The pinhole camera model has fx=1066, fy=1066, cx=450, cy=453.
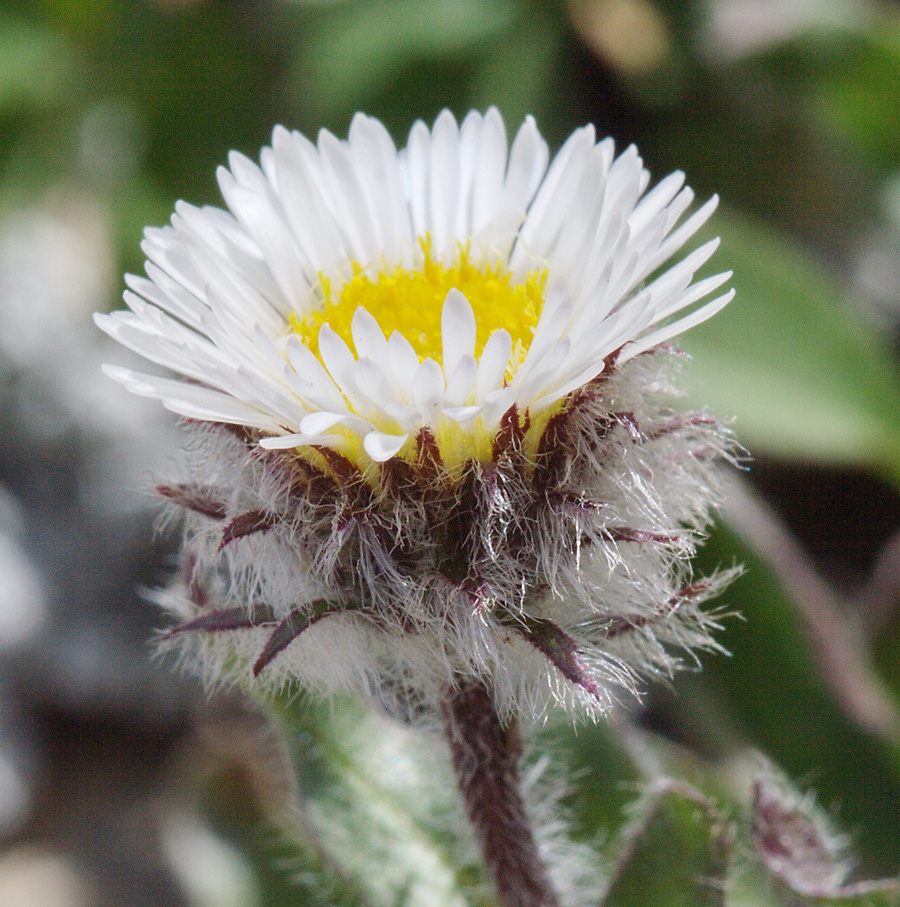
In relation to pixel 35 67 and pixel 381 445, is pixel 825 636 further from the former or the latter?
pixel 35 67

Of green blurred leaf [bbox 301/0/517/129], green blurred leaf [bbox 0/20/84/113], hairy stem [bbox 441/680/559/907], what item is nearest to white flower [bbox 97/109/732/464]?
hairy stem [bbox 441/680/559/907]

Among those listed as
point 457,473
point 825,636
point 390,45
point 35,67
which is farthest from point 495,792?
point 35,67

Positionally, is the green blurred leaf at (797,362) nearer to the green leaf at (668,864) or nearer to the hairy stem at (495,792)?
the green leaf at (668,864)

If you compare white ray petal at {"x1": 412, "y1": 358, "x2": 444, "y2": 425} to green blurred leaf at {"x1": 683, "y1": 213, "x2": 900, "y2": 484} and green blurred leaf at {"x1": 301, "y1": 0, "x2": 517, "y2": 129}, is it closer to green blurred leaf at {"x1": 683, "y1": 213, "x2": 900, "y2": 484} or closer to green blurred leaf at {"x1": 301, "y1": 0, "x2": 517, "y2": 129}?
green blurred leaf at {"x1": 683, "y1": 213, "x2": 900, "y2": 484}

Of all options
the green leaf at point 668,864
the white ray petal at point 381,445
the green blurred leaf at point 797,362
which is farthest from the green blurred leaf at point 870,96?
the white ray petal at point 381,445

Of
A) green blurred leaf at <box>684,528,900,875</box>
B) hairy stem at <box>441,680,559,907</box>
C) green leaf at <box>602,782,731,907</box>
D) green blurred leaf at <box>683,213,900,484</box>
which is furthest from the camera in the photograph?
green blurred leaf at <box>683,213,900,484</box>
